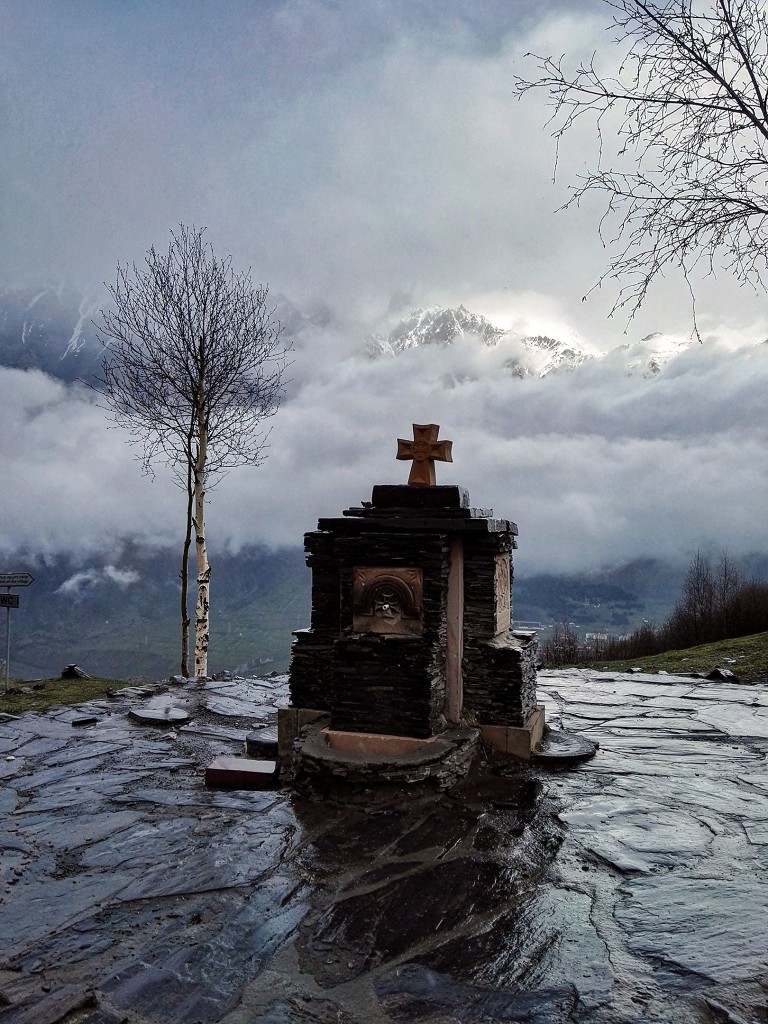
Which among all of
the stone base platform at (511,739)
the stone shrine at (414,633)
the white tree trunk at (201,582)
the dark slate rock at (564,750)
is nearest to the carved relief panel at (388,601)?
the stone shrine at (414,633)

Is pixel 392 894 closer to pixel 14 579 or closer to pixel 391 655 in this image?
pixel 391 655

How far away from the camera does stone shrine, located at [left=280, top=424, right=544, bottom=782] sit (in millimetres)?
6395

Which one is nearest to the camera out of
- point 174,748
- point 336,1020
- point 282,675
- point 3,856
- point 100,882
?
point 336,1020

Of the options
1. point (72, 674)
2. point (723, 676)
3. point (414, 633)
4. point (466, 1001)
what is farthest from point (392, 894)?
point (72, 674)

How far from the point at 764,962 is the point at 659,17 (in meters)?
5.10

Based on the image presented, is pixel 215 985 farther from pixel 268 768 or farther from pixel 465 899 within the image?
pixel 268 768

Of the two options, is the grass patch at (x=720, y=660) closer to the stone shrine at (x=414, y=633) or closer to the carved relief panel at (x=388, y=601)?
the stone shrine at (x=414, y=633)

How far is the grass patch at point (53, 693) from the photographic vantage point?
32.7 feet

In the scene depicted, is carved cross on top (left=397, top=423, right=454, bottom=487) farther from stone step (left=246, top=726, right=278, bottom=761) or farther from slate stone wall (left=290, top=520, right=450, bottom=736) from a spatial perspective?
stone step (left=246, top=726, right=278, bottom=761)

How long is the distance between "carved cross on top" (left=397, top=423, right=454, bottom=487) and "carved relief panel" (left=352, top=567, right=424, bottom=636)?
3.63 ft

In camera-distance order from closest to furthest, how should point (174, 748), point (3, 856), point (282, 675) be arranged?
point (3, 856)
point (174, 748)
point (282, 675)

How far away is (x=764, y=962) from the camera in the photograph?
135 inches

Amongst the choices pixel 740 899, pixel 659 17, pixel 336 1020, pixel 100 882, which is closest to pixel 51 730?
pixel 100 882

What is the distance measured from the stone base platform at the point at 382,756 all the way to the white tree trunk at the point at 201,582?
247 inches
